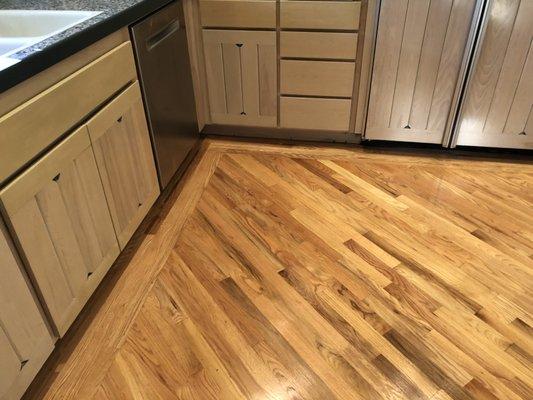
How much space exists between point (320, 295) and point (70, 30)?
3.76ft

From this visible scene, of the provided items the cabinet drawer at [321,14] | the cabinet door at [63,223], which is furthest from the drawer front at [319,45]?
the cabinet door at [63,223]

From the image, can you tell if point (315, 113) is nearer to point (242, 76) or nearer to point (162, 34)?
point (242, 76)

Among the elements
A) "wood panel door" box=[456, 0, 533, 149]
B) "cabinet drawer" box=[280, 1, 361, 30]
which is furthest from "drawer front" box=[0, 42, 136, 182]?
"wood panel door" box=[456, 0, 533, 149]

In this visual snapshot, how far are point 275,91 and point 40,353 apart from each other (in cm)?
166

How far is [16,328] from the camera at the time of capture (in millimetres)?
1064

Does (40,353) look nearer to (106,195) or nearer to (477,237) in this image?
(106,195)

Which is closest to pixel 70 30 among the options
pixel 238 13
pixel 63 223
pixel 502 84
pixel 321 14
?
pixel 63 223

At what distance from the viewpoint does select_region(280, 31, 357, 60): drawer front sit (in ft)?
6.91

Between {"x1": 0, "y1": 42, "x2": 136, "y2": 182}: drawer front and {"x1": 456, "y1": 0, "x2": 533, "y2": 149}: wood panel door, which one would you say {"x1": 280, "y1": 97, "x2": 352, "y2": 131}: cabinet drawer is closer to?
{"x1": 456, "y1": 0, "x2": 533, "y2": 149}: wood panel door

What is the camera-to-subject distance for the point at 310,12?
2.06 m

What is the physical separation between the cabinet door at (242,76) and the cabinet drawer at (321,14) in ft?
0.42

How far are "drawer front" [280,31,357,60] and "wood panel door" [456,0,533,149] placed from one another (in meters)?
0.60

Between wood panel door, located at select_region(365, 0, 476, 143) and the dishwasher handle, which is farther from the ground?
the dishwasher handle

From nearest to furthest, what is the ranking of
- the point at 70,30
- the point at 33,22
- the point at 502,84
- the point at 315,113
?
the point at 70,30 → the point at 33,22 → the point at 502,84 → the point at 315,113
